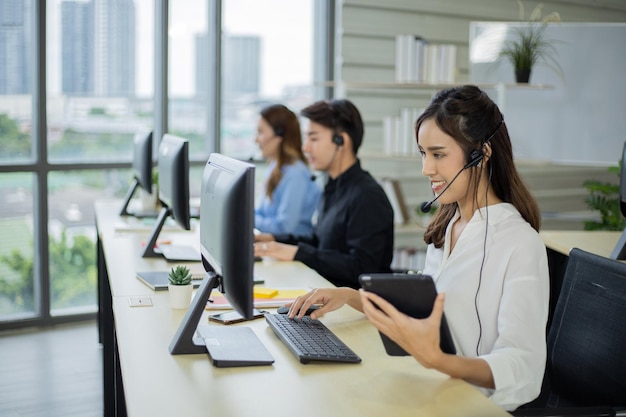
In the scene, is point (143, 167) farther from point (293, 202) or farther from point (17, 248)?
point (17, 248)

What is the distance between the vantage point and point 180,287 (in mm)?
2328

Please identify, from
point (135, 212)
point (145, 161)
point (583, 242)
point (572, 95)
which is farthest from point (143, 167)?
point (572, 95)

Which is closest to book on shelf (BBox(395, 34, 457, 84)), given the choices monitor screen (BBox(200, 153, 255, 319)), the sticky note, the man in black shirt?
the man in black shirt

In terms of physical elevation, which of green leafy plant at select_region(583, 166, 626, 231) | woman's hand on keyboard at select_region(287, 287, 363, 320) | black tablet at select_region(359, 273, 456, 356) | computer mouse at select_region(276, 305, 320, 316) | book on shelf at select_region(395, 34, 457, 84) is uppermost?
book on shelf at select_region(395, 34, 457, 84)

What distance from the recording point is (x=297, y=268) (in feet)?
10.00

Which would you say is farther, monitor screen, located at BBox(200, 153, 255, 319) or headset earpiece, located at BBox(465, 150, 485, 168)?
headset earpiece, located at BBox(465, 150, 485, 168)

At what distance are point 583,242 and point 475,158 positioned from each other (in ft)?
6.17

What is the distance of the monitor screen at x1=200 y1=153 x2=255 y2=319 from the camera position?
168 cm

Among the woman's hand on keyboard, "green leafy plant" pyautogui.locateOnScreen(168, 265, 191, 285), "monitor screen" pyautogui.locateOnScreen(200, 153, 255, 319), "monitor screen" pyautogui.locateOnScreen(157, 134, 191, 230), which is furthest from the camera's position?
"monitor screen" pyautogui.locateOnScreen(157, 134, 191, 230)

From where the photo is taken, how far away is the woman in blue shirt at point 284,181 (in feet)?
13.0

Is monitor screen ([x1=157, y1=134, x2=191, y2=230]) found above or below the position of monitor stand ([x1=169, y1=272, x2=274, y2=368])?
above

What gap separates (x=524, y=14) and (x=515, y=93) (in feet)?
3.01

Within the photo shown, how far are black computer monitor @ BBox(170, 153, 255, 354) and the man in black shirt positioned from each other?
116 cm

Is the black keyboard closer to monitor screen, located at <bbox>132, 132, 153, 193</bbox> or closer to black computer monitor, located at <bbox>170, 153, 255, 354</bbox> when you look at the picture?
black computer monitor, located at <bbox>170, 153, 255, 354</bbox>
